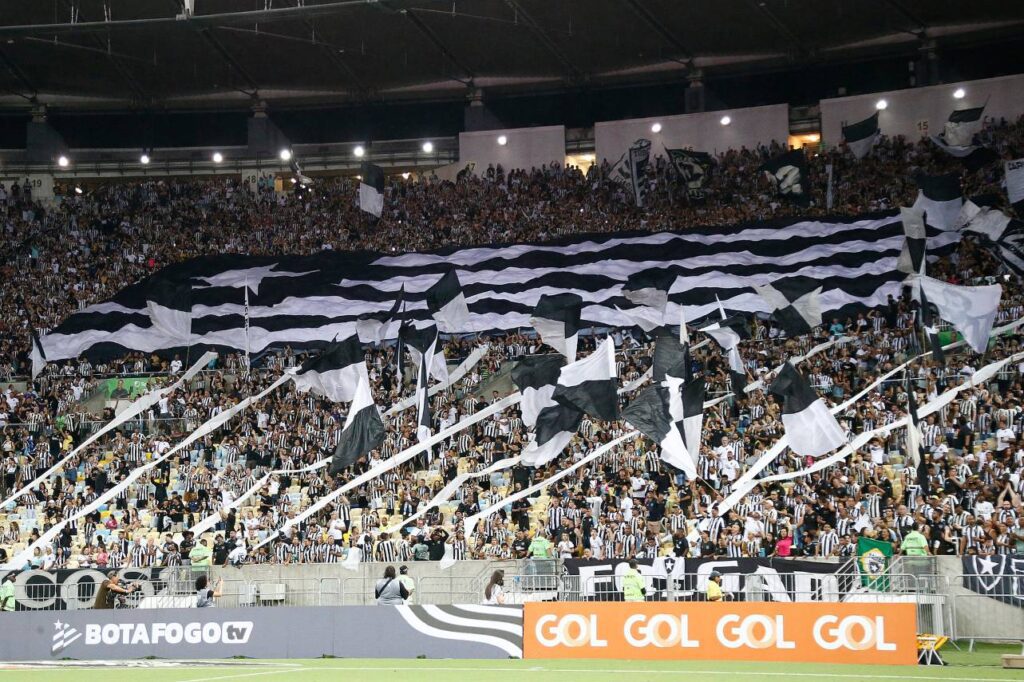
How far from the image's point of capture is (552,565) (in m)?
24.5

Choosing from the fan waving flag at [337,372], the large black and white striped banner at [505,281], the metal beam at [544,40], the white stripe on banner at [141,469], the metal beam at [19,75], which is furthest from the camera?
the metal beam at [19,75]

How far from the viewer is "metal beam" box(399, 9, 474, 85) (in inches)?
1907

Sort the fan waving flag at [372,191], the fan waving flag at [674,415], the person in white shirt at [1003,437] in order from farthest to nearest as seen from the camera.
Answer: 1. the fan waving flag at [372,191]
2. the person in white shirt at [1003,437]
3. the fan waving flag at [674,415]

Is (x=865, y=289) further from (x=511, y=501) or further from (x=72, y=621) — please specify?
(x=72, y=621)

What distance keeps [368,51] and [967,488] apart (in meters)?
34.3

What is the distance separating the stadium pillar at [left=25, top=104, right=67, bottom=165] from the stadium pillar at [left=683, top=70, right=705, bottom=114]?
92.6 feet

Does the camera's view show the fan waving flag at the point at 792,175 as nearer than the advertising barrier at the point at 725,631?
No

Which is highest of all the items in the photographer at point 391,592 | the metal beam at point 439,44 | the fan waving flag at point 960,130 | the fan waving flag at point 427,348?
the metal beam at point 439,44

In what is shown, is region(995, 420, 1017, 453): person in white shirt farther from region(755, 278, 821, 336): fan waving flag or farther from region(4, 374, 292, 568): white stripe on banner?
region(4, 374, 292, 568): white stripe on banner

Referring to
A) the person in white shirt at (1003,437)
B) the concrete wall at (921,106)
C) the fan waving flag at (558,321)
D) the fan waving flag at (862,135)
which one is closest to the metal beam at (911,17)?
the concrete wall at (921,106)

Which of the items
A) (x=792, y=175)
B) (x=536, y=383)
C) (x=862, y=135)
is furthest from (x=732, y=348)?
(x=862, y=135)

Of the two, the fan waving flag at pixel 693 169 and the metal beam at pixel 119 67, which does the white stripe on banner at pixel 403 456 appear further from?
the metal beam at pixel 119 67

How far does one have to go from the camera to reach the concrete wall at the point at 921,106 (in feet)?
150

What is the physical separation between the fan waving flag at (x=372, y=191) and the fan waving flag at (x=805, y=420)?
26.6m
